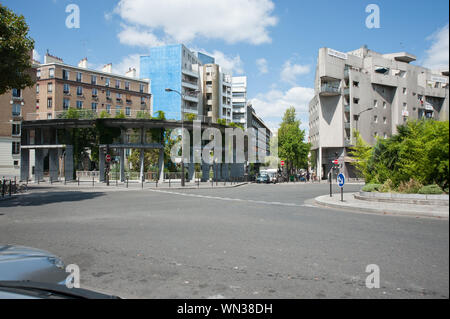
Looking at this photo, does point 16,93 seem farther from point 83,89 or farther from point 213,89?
point 213,89

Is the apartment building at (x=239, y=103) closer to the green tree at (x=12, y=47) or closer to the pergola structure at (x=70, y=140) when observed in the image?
the pergola structure at (x=70, y=140)

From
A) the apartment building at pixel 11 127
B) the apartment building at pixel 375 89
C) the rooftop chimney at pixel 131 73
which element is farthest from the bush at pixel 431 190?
the rooftop chimney at pixel 131 73

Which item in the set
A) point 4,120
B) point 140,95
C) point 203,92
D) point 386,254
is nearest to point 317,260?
point 386,254

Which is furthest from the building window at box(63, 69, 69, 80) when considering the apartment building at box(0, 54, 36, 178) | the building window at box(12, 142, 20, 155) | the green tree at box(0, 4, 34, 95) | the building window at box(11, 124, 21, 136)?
the green tree at box(0, 4, 34, 95)

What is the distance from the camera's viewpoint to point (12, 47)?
16984 mm

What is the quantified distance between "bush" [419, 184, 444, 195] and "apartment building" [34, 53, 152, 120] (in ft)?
182

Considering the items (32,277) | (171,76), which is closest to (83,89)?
(171,76)

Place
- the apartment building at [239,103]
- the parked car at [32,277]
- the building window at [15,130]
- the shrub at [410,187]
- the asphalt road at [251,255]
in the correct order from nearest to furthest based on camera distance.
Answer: the asphalt road at [251,255] < the shrub at [410,187] < the parked car at [32,277] < the building window at [15,130] < the apartment building at [239,103]

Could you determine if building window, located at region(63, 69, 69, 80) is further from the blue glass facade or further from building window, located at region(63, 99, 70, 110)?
the blue glass facade

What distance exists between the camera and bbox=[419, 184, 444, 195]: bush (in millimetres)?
1091

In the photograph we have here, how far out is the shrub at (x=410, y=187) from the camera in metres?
1.33

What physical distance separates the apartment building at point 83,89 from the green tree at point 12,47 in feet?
118
